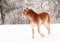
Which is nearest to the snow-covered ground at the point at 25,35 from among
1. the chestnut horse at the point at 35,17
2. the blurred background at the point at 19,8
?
the chestnut horse at the point at 35,17

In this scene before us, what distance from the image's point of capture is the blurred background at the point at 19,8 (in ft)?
3.67

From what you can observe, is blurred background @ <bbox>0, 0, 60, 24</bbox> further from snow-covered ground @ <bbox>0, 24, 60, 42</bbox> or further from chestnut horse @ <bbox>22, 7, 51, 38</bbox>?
chestnut horse @ <bbox>22, 7, 51, 38</bbox>

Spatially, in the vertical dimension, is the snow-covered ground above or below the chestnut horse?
below

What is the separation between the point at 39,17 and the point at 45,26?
0.10 meters

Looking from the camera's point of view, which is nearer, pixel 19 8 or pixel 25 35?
pixel 25 35

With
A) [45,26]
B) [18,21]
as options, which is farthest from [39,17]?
[18,21]

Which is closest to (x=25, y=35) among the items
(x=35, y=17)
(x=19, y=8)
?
(x=35, y=17)

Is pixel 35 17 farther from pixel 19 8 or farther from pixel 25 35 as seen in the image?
pixel 19 8

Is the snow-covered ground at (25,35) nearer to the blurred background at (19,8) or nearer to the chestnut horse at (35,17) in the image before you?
the chestnut horse at (35,17)

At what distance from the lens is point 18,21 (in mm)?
1138

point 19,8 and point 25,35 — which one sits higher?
point 19,8

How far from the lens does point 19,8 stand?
1.12m

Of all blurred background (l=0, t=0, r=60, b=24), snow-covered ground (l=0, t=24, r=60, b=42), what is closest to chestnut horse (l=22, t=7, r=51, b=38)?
snow-covered ground (l=0, t=24, r=60, b=42)

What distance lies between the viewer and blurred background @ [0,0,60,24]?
44.0 inches
